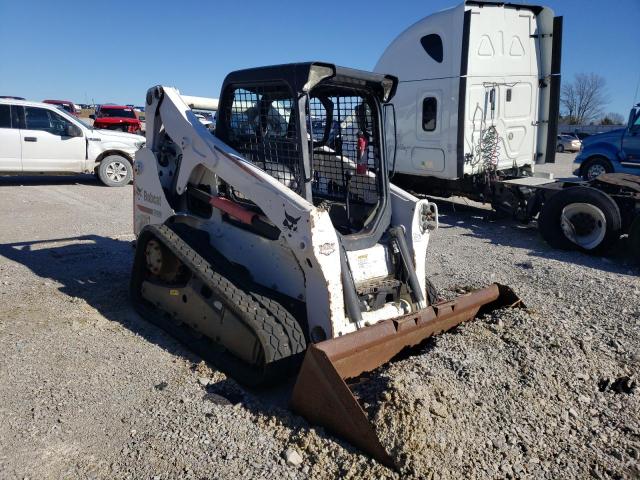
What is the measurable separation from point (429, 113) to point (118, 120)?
1878 centimetres

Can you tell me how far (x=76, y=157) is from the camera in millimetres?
12000

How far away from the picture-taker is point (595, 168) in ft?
50.3

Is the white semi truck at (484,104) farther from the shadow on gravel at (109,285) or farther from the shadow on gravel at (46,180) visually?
the shadow on gravel at (46,180)

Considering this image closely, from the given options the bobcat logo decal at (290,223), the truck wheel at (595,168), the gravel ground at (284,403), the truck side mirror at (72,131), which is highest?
the truck side mirror at (72,131)

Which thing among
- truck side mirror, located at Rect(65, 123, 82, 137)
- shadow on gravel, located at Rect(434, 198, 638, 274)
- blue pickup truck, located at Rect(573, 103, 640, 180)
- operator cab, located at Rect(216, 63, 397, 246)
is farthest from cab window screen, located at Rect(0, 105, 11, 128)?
blue pickup truck, located at Rect(573, 103, 640, 180)

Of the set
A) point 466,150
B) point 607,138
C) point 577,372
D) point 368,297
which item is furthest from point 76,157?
point 607,138

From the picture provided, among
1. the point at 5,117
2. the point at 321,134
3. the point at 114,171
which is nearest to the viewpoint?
the point at 321,134

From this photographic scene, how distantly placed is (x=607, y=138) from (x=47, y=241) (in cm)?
1442

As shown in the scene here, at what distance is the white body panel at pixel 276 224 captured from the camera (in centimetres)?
354

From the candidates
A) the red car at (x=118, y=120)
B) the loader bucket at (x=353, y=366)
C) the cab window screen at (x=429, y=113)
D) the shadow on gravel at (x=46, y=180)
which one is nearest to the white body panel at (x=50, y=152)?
the shadow on gravel at (x=46, y=180)

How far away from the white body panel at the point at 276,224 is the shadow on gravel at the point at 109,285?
0.63 metres

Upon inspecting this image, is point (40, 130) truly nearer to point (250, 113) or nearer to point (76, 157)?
point (76, 157)

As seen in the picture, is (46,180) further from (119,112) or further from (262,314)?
(119,112)

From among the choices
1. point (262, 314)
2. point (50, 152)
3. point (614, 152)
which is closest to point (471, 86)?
point (262, 314)
